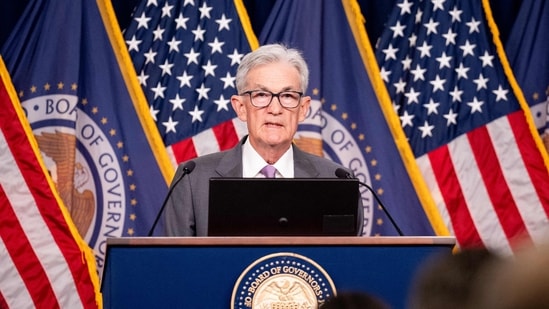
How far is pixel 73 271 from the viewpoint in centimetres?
493

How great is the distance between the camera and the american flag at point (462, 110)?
17.9ft

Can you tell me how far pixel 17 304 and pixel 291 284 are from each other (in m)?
2.95

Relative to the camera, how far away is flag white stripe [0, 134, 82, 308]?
491cm

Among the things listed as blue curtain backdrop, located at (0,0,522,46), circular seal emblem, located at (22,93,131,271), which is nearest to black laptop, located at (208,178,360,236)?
circular seal emblem, located at (22,93,131,271)

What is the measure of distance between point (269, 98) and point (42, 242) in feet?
6.78

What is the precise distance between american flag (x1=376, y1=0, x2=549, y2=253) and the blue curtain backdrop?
0.67ft

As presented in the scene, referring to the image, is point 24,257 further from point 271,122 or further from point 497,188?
point 497,188

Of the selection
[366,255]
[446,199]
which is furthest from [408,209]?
[366,255]

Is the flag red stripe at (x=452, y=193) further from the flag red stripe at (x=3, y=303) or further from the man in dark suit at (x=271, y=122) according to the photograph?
the flag red stripe at (x=3, y=303)

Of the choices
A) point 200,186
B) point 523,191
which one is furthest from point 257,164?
point 523,191

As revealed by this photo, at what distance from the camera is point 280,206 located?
8.62 ft

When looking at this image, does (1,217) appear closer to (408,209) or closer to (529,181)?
(408,209)

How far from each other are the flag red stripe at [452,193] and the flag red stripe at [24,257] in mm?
2343

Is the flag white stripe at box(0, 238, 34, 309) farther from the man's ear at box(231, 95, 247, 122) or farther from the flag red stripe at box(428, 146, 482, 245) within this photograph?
the flag red stripe at box(428, 146, 482, 245)
